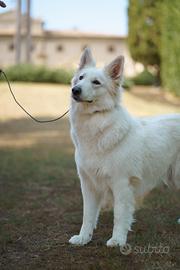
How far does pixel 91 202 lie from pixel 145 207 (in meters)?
1.55

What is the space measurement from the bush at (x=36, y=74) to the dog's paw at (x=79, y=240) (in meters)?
Result: 18.5

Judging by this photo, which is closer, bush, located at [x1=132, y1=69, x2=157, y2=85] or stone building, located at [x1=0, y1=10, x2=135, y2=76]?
bush, located at [x1=132, y1=69, x2=157, y2=85]

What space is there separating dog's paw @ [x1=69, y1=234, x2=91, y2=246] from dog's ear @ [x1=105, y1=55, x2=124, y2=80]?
161 centimetres

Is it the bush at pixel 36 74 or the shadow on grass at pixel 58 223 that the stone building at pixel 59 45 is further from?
the shadow on grass at pixel 58 223

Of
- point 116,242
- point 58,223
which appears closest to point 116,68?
point 116,242

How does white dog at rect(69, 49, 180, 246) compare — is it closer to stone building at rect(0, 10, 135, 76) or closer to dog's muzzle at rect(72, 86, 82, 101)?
dog's muzzle at rect(72, 86, 82, 101)

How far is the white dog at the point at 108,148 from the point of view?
3.81 meters

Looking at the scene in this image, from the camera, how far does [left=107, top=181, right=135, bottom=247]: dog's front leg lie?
3824mm

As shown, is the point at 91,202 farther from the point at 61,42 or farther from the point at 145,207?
the point at 61,42

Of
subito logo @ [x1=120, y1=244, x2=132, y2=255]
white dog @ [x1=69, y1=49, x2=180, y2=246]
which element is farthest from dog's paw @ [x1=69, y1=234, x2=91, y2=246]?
subito logo @ [x1=120, y1=244, x2=132, y2=255]

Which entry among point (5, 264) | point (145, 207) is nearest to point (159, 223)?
point (145, 207)

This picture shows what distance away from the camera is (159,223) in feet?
15.4

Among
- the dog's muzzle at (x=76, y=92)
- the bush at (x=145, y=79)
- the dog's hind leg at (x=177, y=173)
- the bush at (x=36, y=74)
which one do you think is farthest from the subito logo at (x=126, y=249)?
the bush at (x=145, y=79)

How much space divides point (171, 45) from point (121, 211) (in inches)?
600
